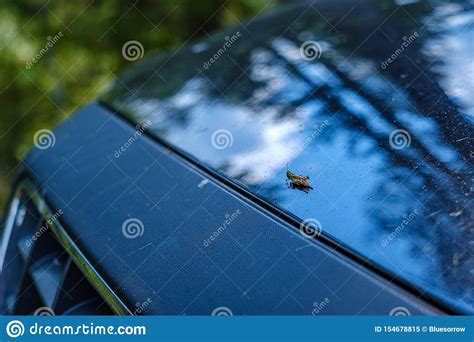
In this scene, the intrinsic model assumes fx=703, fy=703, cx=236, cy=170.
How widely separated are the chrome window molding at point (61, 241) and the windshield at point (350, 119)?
40 centimetres

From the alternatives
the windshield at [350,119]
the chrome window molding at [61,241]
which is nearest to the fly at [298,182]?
the windshield at [350,119]

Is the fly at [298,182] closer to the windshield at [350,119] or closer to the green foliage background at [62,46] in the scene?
the windshield at [350,119]

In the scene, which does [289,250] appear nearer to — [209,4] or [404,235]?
[404,235]

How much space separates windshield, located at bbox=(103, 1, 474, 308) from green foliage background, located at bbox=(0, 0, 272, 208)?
2.11 m

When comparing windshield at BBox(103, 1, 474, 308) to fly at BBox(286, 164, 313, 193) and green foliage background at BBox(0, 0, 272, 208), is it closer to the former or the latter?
fly at BBox(286, 164, 313, 193)

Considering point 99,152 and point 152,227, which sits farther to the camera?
point 99,152

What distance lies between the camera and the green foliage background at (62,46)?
455 cm

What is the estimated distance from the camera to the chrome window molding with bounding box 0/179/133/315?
1.70 metres

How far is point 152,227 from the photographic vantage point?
5.87 ft

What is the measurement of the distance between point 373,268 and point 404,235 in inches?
4.4

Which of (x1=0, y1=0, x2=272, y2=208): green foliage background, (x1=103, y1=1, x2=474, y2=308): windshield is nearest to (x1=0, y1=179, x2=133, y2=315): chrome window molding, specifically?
(x1=103, y1=1, x2=474, y2=308): windshield
